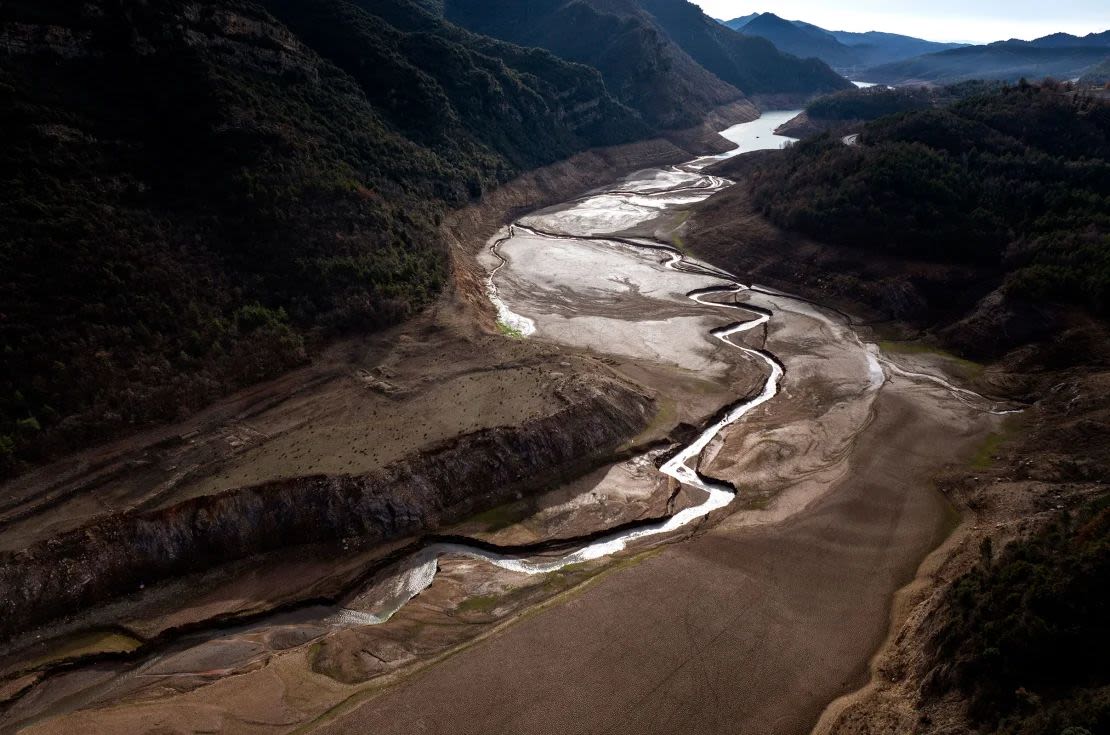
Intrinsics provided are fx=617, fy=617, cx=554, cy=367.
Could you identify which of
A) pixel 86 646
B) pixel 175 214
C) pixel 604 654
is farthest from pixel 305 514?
pixel 175 214

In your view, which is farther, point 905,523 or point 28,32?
point 28,32

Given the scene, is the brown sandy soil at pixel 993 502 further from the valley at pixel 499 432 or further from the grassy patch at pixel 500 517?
the grassy patch at pixel 500 517

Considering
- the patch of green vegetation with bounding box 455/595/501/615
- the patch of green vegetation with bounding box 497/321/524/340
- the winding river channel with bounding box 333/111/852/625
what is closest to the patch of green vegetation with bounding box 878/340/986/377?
the winding river channel with bounding box 333/111/852/625

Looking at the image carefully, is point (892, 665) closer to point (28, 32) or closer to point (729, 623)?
point (729, 623)

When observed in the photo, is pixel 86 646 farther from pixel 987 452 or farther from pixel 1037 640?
pixel 987 452

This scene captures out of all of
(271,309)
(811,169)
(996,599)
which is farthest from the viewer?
(811,169)

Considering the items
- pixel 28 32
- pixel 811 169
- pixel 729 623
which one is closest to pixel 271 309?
pixel 28 32
